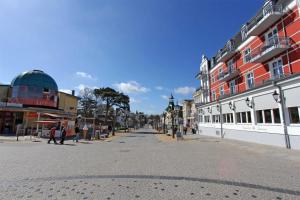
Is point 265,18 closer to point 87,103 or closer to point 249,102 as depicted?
point 249,102

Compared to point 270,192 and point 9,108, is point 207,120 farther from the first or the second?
point 9,108

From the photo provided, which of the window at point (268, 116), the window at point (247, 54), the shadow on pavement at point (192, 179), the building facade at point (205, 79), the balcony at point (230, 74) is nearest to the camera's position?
the shadow on pavement at point (192, 179)

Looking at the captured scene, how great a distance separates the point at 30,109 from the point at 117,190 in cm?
3000

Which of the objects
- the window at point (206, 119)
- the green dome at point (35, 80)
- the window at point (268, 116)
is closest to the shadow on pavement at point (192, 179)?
the window at point (268, 116)

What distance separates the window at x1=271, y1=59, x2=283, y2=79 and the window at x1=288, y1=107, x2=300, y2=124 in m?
3.88

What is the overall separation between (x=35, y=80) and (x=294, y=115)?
38.7m

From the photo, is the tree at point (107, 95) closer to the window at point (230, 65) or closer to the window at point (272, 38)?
the window at point (230, 65)

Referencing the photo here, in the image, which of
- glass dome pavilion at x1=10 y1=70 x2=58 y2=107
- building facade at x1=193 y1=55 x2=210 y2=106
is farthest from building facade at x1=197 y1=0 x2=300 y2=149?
glass dome pavilion at x1=10 y1=70 x2=58 y2=107

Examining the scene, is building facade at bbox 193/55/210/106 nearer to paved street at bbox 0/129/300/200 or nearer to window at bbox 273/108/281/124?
window at bbox 273/108/281/124

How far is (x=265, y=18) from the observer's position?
17.0 meters

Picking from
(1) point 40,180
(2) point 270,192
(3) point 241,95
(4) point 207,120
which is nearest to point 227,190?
(2) point 270,192

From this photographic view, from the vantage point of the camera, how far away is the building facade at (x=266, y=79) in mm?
14344

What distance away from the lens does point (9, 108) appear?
27.8 m

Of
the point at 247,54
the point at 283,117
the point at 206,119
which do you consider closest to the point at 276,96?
the point at 283,117
